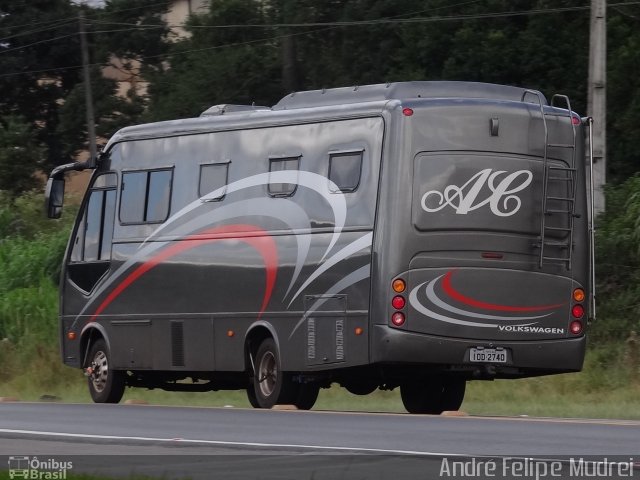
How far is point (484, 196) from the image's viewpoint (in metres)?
17.2

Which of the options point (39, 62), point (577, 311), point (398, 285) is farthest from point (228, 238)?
point (39, 62)

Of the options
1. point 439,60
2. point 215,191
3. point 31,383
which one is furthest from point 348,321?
point 439,60

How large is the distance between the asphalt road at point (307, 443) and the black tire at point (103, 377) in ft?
15.5

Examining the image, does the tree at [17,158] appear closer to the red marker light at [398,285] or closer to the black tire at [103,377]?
the black tire at [103,377]

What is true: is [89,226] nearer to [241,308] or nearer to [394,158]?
[241,308]

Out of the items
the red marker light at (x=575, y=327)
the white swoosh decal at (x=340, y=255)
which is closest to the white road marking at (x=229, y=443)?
the white swoosh decal at (x=340, y=255)

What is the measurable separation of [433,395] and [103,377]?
14.9ft

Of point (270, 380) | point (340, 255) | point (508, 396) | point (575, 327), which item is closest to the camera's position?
point (340, 255)

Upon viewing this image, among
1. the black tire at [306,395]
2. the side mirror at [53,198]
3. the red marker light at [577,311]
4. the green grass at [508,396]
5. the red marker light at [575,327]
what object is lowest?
the green grass at [508,396]

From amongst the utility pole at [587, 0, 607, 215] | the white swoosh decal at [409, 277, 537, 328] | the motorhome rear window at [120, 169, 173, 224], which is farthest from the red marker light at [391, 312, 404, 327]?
the utility pole at [587, 0, 607, 215]

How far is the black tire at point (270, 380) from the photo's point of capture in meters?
18.5

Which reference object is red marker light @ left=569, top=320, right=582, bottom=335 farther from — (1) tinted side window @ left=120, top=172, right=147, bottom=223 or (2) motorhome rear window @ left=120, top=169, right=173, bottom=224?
(1) tinted side window @ left=120, top=172, right=147, bottom=223

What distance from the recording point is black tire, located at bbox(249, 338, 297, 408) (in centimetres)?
1852

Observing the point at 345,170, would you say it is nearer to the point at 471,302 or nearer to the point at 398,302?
the point at 398,302
